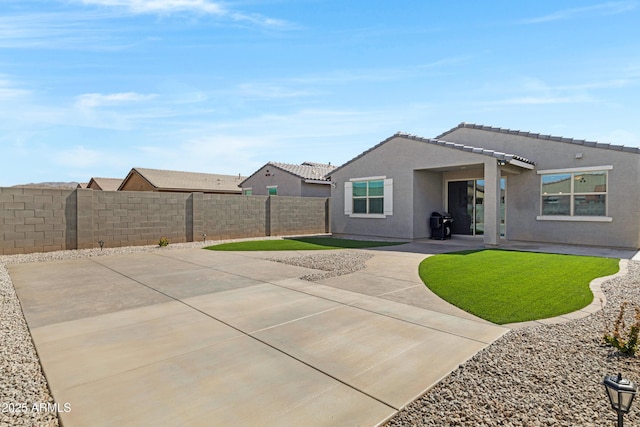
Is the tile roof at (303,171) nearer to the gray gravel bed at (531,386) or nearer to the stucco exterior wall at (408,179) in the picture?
the stucco exterior wall at (408,179)

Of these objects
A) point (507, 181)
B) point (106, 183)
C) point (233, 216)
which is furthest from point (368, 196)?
point (106, 183)

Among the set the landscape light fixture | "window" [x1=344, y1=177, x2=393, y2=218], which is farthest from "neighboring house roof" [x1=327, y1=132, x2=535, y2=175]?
the landscape light fixture

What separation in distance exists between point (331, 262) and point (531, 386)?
6330 mm

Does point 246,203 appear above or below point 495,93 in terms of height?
below

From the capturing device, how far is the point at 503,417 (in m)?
2.35

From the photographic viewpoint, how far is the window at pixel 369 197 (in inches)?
602

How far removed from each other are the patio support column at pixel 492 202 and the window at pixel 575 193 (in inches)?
94.6

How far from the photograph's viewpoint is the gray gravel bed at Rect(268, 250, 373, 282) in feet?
24.8

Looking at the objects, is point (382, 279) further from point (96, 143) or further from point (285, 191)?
point (96, 143)

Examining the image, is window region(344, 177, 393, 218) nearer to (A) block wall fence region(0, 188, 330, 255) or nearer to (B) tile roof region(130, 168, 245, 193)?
(A) block wall fence region(0, 188, 330, 255)

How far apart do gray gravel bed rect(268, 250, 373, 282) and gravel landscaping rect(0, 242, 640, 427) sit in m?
4.13

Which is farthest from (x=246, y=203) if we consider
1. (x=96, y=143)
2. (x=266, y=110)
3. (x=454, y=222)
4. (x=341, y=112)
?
(x=96, y=143)

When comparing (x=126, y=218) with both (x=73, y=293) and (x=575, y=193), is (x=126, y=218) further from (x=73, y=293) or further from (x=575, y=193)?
(x=575, y=193)

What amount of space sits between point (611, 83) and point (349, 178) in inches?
403
